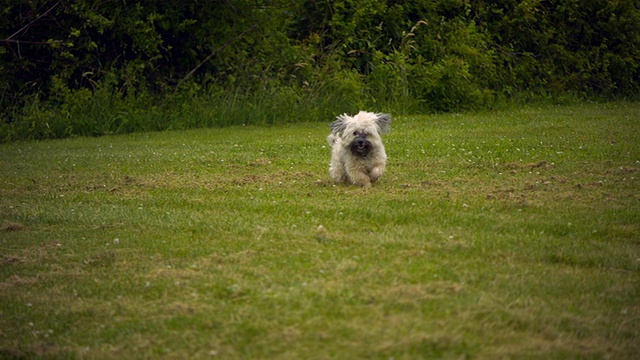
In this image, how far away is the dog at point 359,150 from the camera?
11211 millimetres

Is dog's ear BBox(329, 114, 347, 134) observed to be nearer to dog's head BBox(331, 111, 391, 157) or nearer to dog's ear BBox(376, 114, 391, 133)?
dog's head BBox(331, 111, 391, 157)

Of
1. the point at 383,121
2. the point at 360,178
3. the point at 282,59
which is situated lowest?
the point at 360,178

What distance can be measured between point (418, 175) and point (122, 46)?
447 inches

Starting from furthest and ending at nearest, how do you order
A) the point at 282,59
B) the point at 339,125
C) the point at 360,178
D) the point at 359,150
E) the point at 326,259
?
the point at 282,59
the point at 339,125
the point at 359,150
the point at 360,178
the point at 326,259

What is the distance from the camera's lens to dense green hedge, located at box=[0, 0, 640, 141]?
1967 cm

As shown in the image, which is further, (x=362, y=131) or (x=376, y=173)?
(x=362, y=131)

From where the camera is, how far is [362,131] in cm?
1148

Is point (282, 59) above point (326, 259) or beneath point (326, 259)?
above

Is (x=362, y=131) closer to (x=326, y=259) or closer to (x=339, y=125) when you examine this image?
(x=339, y=125)

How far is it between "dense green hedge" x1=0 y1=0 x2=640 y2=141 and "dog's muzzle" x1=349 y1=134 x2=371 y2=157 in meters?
8.85

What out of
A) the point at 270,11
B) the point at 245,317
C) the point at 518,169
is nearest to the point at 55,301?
the point at 245,317

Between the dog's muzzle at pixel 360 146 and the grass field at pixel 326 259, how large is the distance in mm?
546

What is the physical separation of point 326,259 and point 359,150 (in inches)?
168

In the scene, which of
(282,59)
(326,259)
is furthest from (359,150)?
(282,59)
